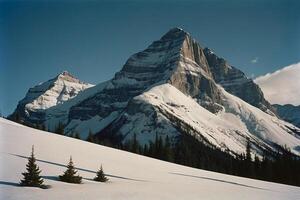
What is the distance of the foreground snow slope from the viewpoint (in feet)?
94.3

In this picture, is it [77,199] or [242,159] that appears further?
[242,159]

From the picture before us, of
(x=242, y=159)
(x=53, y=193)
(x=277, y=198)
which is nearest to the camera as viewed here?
(x=53, y=193)

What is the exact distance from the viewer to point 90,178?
36125 millimetres

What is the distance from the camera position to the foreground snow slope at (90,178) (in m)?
28.7

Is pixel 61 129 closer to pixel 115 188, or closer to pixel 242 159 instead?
pixel 242 159

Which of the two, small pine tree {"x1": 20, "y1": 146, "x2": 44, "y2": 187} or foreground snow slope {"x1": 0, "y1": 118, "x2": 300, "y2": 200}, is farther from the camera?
small pine tree {"x1": 20, "y1": 146, "x2": 44, "y2": 187}

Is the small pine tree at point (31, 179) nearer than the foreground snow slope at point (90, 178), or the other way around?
the foreground snow slope at point (90, 178)

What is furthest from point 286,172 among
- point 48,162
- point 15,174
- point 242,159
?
point 15,174

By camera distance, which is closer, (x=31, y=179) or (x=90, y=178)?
(x=31, y=179)

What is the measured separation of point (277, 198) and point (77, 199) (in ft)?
60.9

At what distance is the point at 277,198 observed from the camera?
126 feet

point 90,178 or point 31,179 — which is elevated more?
point 90,178

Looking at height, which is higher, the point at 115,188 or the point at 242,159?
the point at 242,159

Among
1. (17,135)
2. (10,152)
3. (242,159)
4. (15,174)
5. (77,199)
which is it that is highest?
(242,159)
